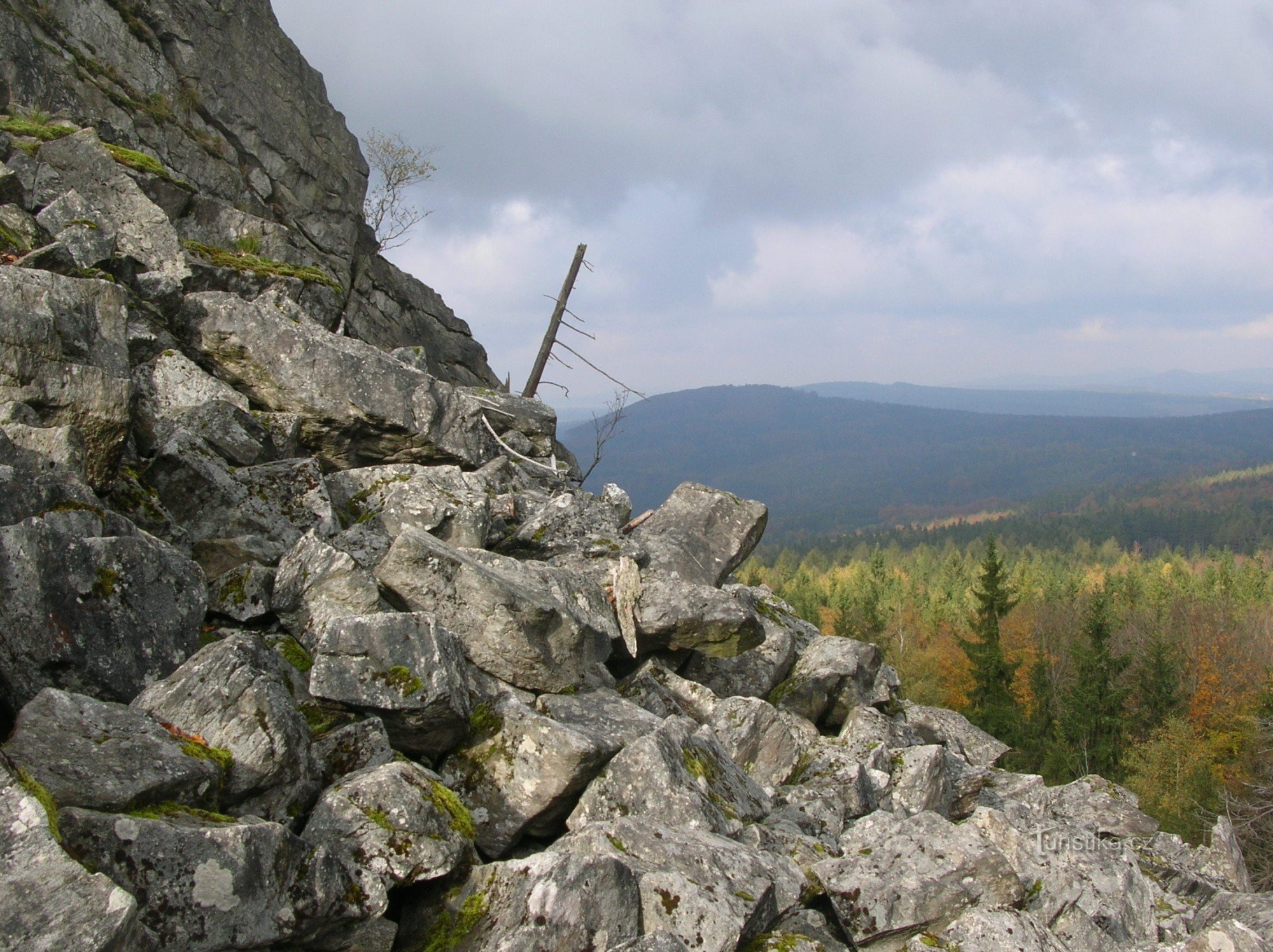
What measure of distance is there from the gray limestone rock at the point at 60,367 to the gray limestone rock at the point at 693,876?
29.1 ft

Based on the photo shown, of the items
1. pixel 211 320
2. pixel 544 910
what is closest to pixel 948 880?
pixel 544 910

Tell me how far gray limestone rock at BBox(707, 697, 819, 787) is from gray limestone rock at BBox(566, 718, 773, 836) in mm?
2885

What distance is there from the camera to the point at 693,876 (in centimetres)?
927

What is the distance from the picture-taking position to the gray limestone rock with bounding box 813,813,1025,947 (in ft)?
34.5

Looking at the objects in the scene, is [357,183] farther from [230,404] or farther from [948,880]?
[948,880]

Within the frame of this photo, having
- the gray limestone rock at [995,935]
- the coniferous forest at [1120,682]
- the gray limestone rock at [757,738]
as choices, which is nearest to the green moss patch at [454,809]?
the gray limestone rock at [995,935]

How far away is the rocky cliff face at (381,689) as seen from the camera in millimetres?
7539

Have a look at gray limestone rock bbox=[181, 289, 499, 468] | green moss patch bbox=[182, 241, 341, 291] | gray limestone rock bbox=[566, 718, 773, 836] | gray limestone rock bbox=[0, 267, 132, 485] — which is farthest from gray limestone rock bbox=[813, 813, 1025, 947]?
green moss patch bbox=[182, 241, 341, 291]

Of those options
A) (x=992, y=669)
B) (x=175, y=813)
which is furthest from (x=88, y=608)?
(x=992, y=669)

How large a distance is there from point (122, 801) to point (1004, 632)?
123 meters

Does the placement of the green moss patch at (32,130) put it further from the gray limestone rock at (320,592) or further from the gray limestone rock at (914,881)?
the gray limestone rock at (914,881)

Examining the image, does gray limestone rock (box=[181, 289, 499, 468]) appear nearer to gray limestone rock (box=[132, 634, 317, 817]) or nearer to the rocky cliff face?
the rocky cliff face

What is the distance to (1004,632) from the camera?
116m

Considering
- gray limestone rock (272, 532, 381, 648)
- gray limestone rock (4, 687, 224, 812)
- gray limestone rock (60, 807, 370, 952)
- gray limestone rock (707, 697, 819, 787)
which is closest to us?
gray limestone rock (60, 807, 370, 952)
